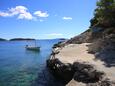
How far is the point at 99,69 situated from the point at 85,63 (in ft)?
6.22

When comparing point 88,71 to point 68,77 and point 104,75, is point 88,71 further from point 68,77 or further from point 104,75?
point 68,77

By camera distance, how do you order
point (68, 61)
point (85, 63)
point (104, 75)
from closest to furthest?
point (104, 75) → point (85, 63) → point (68, 61)

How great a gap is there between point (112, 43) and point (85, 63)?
27.2ft

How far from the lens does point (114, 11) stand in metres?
31.8

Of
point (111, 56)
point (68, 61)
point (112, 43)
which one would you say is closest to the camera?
point (111, 56)

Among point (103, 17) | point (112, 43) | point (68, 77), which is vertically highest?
point (103, 17)

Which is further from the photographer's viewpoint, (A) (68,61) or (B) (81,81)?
(A) (68,61)

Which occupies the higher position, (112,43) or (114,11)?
(114,11)

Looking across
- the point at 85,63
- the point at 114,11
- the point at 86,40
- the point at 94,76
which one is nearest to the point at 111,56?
the point at 85,63

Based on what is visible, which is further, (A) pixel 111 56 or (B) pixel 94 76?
(A) pixel 111 56

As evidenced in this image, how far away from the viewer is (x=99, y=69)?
18.4 m

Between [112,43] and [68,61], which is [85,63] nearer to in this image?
[68,61]

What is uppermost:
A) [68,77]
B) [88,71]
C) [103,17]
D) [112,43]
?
[103,17]

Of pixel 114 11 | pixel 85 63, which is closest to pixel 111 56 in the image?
pixel 85 63
